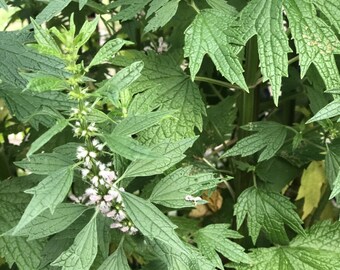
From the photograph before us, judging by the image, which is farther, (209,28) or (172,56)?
(172,56)

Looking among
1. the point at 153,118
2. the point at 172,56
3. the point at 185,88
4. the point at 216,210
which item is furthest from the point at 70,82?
the point at 216,210

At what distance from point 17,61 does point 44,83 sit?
30cm

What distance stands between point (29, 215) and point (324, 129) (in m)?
0.70

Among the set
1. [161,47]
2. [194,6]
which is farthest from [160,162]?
[161,47]

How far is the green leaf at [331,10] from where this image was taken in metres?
1.09

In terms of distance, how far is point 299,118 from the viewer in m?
1.88

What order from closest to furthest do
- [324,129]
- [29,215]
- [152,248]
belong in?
[29,215]
[152,248]
[324,129]

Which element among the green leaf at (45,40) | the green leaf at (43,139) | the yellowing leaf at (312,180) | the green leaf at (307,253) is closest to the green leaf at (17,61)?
the green leaf at (45,40)

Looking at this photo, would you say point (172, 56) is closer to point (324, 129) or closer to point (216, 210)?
point (324, 129)

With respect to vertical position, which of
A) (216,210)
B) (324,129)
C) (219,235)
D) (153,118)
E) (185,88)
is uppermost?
(153,118)

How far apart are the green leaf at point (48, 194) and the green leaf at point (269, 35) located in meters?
0.41

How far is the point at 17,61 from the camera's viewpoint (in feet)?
3.51

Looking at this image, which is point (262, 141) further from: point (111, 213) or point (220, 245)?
point (111, 213)

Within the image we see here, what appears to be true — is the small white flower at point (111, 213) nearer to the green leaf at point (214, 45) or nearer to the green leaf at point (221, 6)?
the green leaf at point (214, 45)
